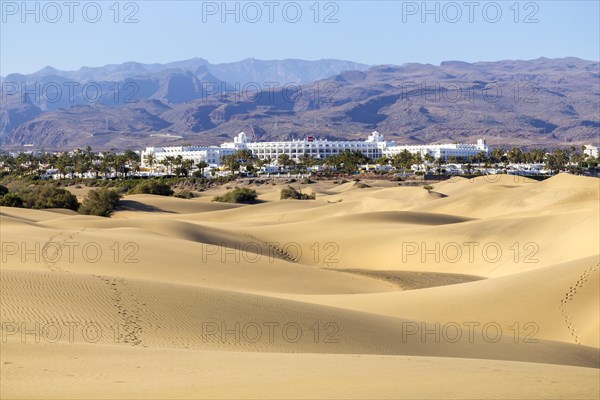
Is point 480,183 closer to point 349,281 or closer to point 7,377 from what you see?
point 349,281

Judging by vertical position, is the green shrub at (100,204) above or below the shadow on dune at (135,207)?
above

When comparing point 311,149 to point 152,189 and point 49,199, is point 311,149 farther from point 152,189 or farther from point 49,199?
point 49,199

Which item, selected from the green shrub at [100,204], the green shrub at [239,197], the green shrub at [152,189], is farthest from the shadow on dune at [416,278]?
the green shrub at [152,189]

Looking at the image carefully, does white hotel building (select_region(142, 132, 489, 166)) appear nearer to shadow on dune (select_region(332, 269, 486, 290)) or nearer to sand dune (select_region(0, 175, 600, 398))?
sand dune (select_region(0, 175, 600, 398))

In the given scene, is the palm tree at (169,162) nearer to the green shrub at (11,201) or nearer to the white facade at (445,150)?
the white facade at (445,150)

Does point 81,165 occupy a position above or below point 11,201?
below

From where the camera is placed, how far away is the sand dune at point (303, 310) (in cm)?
1076

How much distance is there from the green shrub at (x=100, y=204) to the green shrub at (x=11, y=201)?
4301 mm

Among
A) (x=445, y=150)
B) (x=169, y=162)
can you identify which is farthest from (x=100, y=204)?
(x=445, y=150)

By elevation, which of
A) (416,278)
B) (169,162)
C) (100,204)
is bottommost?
(169,162)

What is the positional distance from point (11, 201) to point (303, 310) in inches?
1767

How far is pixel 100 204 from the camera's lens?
2349 inches

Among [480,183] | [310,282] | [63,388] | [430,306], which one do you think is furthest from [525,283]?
[480,183]

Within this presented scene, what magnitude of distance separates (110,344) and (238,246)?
77.3ft
